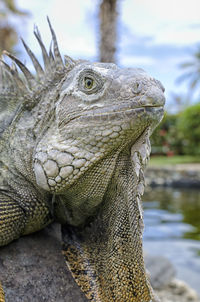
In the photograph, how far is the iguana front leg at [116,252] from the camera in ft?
6.34

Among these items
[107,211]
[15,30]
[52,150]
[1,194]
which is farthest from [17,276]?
[15,30]

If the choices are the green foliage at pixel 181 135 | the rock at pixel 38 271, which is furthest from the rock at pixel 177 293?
the green foliage at pixel 181 135

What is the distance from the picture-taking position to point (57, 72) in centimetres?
225

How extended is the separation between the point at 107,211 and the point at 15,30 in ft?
73.3

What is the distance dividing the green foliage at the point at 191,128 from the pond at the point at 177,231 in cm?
679

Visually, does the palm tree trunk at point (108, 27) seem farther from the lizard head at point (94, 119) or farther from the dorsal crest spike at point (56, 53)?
the lizard head at point (94, 119)

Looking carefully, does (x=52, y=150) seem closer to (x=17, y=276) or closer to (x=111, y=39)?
(x=17, y=276)

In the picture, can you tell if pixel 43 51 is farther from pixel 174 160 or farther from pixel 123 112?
pixel 174 160

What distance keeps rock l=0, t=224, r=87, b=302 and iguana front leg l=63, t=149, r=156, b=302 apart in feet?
0.27

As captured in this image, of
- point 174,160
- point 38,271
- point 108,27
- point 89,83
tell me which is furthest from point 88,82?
point 174,160

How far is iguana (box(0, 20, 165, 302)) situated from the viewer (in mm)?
1824

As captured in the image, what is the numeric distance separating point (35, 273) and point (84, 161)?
84 centimetres

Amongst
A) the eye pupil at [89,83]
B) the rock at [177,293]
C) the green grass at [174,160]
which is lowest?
the rock at [177,293]

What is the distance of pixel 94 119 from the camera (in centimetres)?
185
